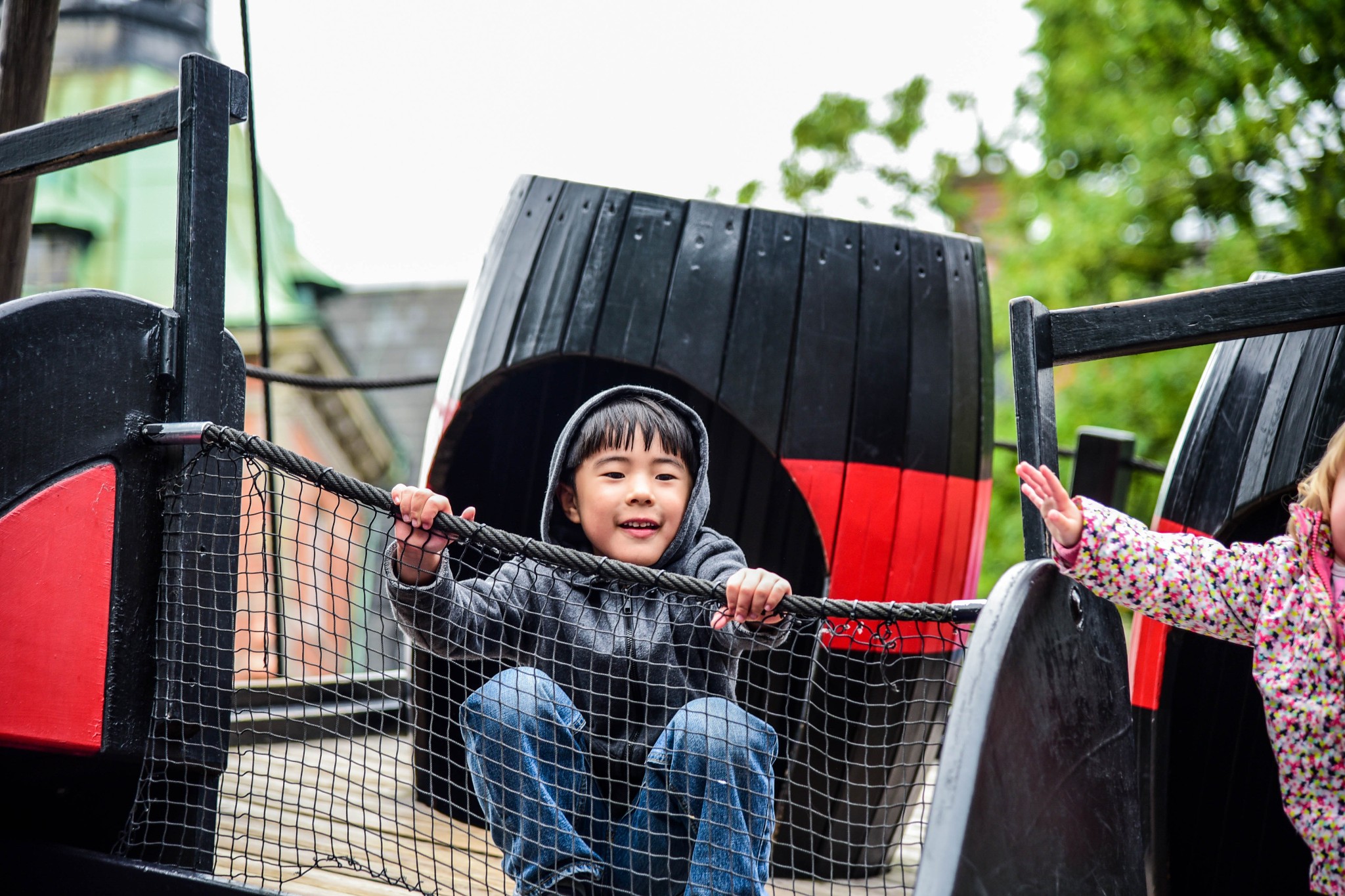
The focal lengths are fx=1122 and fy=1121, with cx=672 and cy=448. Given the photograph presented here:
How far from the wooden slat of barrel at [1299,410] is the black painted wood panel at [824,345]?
28.8 inches

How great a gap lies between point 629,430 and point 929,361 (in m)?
0.70

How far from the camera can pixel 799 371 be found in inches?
85.0

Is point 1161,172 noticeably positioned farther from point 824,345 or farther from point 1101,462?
point 824,345

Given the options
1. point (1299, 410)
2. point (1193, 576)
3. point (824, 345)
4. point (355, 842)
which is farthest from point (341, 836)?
point (1299, 410)

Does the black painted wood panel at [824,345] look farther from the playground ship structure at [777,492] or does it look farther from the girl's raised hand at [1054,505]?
the girl's raised hand at [1054,505]

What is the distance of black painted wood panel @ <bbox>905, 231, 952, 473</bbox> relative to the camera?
222 centimetres

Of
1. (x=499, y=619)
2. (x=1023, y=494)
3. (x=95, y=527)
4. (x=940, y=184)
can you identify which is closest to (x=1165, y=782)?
(x=1023, y=494)

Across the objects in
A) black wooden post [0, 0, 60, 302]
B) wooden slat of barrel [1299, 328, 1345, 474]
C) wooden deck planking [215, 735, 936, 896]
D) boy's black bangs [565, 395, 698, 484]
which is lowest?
wooden deck planking [215, 735, 936, 896]

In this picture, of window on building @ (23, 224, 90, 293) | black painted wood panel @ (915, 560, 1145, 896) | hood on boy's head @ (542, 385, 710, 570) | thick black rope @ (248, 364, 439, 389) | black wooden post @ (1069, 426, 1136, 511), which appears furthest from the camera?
window on building @ (23, 224, 90, 293)

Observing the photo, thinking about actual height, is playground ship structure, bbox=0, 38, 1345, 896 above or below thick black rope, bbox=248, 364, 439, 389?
below

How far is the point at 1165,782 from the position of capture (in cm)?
180

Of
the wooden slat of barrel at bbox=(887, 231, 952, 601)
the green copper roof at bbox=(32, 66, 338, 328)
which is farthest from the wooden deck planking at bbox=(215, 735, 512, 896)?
the green copper roof at bbox=(32, 66, 338, 328)

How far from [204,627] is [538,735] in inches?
19.1

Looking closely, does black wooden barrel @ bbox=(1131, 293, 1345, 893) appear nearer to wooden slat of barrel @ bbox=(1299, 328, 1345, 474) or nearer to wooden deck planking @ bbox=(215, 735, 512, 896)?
wooden slat of barrel @ bbox=(1299, 328, 1345, 474)
